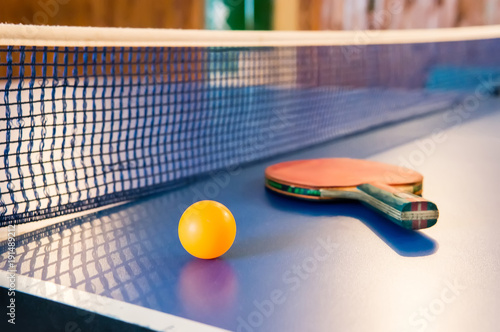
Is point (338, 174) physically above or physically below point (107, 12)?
below

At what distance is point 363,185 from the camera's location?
1.53 metres

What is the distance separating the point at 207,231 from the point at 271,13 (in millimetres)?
6759

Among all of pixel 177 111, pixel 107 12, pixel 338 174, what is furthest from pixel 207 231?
pixel 107 12

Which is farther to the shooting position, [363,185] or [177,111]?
[177,111]

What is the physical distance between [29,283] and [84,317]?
167 mm

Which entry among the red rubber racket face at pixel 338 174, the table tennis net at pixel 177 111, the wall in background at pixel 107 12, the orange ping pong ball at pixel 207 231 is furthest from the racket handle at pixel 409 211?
the wall in background at pixel 107 12

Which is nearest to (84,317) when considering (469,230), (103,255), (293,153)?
(103,255)

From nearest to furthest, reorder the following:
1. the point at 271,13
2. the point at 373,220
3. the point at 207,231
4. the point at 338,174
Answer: the point at 207,231, the point at 373,220, the point at 338,174, the point at 271,13

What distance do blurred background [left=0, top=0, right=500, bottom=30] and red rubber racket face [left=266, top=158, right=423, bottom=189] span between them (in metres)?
4.57

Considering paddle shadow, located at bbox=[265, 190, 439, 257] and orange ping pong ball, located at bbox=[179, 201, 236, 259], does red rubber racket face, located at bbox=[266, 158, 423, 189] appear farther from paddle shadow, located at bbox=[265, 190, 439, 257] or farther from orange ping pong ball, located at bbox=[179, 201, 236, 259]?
orange ping pong ball, located at bbox=[179, 201, 236, 259]

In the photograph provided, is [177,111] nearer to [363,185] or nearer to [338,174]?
[338,174]

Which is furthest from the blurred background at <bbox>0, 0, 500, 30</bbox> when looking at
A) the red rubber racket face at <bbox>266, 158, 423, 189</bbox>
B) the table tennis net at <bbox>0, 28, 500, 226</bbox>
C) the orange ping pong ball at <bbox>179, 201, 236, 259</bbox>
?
the orange ping pong ball at <bbox>179, 201, 236, 259</bbox>

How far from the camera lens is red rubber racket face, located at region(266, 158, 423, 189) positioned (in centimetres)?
158

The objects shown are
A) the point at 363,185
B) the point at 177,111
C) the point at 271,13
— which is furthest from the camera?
the point at 271,13
